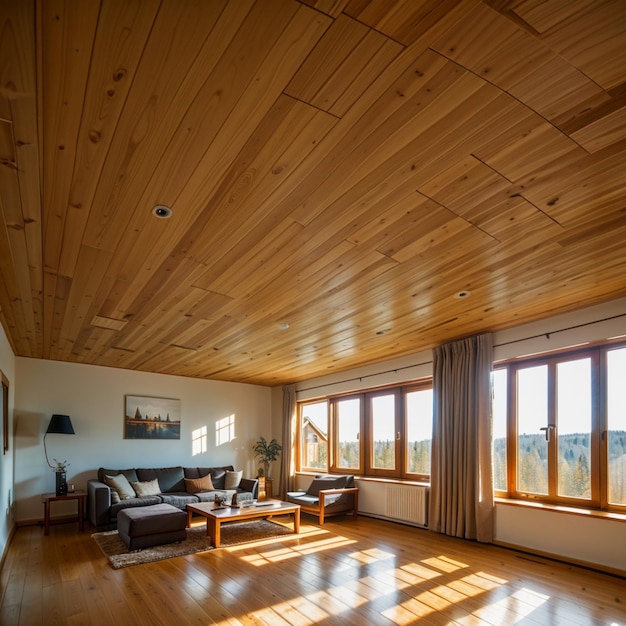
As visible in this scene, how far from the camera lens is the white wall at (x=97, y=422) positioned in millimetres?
6750

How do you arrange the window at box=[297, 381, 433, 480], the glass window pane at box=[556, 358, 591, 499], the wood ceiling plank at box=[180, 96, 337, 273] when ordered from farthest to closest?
the window at box=[297, 381, 433, 480] < the glass window pane at box=[556, 358, 591, 499] < the wood ceiling plank at box=[180, 96, 337, 273]

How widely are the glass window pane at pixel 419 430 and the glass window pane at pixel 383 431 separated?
0.30m

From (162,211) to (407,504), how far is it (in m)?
5.42

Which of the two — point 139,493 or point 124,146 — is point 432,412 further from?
point 124,146

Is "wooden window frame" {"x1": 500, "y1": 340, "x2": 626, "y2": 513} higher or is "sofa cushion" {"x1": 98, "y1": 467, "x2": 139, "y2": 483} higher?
"wooden window frame" {"x1": 500, "y1": 340, "x2": 626, "y2": 513}

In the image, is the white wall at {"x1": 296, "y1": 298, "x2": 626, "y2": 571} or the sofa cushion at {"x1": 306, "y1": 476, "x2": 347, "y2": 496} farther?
the sofa cushion at {"x1": 306, "y1": 476, "x2": 347, "y2": 496}

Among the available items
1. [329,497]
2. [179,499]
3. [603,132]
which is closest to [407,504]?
[329,497]

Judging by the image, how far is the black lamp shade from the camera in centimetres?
655

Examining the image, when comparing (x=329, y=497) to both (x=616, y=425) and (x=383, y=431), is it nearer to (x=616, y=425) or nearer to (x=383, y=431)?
(x=383, y=431)

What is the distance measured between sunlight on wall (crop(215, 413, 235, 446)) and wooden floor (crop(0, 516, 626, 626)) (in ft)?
11.8

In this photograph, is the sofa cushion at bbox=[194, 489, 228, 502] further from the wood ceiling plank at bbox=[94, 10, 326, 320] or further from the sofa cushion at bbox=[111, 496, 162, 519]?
the wood ceiling plank at bbox=[94, 10, 326, 320]

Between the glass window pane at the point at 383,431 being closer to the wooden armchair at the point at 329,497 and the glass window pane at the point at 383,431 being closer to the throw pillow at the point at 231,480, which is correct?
the wooden armchair at the point at 329,497

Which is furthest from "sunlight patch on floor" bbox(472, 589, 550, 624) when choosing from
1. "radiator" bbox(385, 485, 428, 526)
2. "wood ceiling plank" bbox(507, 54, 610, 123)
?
"wood ceiling plank" bbox(507, 54, 610, 123)

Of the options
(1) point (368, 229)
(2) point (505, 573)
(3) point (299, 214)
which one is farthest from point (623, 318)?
(3) point (299, 214)
